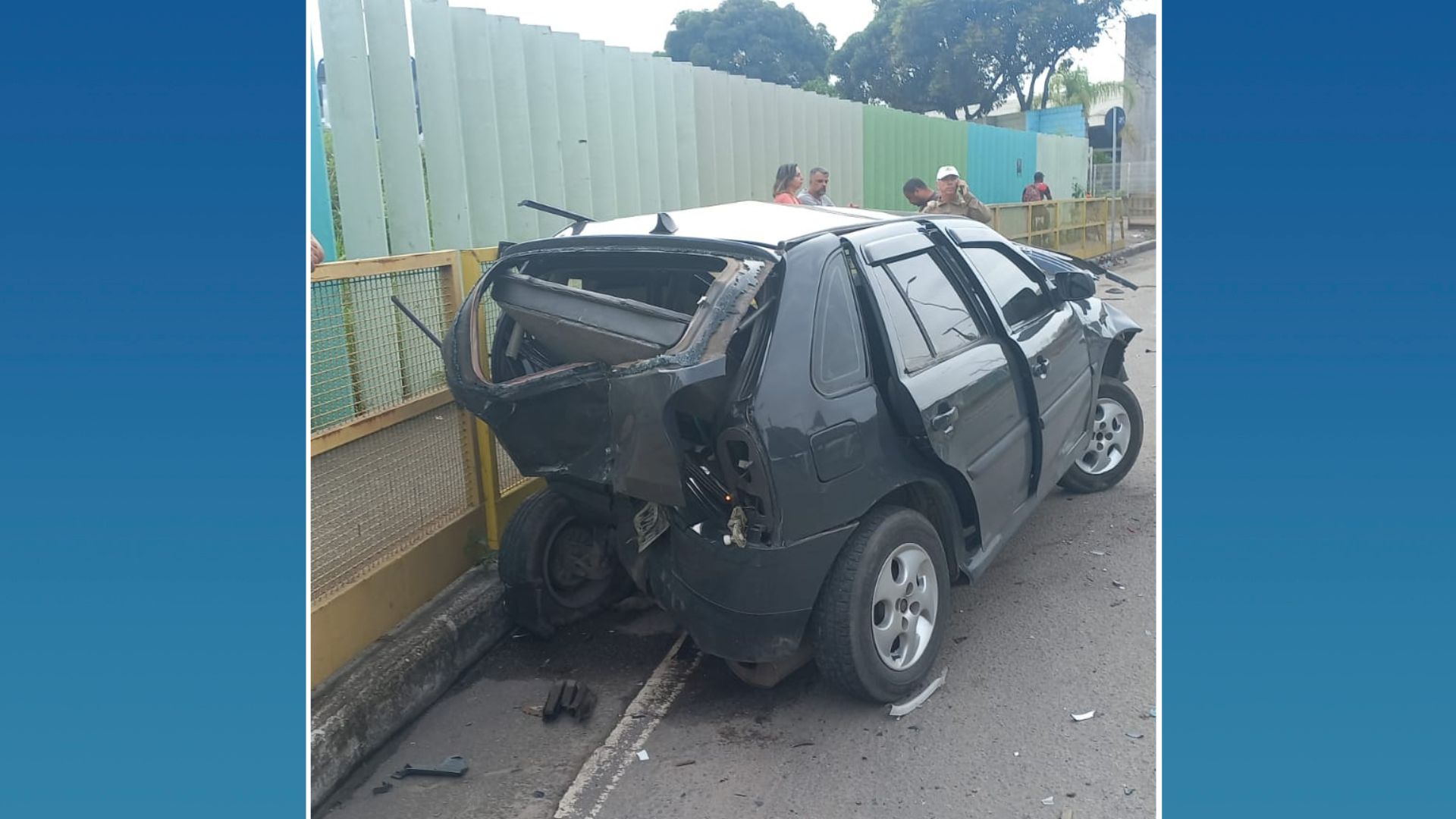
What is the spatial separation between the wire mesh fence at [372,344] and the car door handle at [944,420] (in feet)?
7.33

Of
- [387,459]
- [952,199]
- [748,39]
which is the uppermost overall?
[748,39]

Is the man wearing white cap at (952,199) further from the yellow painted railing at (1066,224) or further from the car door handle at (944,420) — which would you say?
the car door handle at (944,420)

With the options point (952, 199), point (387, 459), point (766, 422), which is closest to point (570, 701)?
point (387, 459)

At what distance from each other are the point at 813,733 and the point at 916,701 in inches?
16.6

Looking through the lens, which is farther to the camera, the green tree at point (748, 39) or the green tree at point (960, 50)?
the green tree at point (748, 39)

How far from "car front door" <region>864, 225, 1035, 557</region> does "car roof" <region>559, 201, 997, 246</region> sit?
0.68ft

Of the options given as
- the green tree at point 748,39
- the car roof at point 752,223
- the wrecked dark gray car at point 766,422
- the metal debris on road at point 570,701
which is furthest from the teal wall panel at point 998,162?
the green tree at point 748,39

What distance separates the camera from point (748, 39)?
39.6 metres

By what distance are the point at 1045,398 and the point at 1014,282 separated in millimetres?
602

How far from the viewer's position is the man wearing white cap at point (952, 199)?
30.9 ft

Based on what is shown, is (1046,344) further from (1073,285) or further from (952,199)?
(952,199)

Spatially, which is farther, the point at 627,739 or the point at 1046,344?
the point at 1046,344

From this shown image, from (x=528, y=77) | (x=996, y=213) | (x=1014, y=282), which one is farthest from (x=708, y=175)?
(x=996, y=213)

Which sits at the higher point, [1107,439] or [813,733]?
[1107,439]
